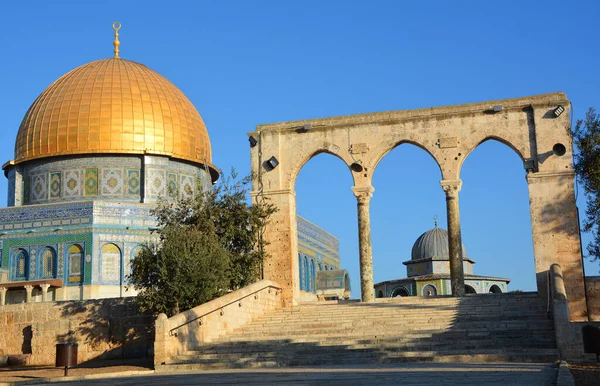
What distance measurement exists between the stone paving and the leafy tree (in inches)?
177

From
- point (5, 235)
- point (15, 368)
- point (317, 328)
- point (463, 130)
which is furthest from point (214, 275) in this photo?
point (5, 235)

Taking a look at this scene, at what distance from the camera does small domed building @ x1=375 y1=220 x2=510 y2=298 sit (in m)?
41.9

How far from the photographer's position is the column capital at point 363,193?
20141 mm

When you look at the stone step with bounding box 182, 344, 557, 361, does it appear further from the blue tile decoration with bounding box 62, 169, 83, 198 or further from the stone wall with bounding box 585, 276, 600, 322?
the blue tile decoration with bounding box 62, 169, 83, 198

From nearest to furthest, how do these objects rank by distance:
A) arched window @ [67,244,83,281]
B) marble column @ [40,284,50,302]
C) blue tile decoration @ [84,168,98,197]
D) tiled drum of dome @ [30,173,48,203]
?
marble column @ [40,284,50,302], arched window @ [67,244,83,281], blue tile decoration @ [84,168,98,197], tiled drum of dome @ [30,173,48,203]

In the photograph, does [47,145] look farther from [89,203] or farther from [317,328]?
[317,328]

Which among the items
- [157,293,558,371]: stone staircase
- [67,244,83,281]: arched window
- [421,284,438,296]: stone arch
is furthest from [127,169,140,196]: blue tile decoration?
[157,293,558,371]: stone staircase

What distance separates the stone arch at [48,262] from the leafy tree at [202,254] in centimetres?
1462

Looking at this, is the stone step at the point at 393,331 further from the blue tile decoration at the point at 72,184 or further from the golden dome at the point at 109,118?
the golden dome at the point at 109,118

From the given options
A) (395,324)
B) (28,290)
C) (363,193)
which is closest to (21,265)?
(28,290)

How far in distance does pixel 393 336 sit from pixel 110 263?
71.4ft

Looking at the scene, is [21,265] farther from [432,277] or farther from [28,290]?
[432,277]

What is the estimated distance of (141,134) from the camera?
37.9m

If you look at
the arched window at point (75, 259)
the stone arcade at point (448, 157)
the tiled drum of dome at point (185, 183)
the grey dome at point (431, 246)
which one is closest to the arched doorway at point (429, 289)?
the grey dome at point (431, 246)
